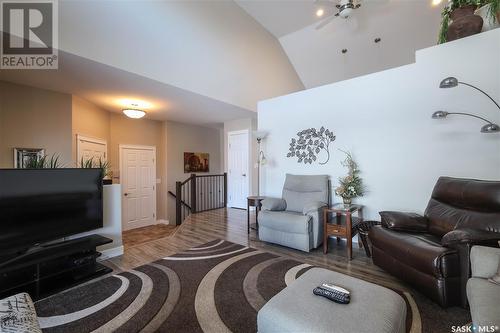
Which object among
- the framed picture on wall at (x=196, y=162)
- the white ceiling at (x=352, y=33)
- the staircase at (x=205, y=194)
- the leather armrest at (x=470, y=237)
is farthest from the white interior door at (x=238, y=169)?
the leather armrest at (x=470, y=237)

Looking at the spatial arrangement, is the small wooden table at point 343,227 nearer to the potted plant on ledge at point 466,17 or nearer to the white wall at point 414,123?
the white wall at point 414,123

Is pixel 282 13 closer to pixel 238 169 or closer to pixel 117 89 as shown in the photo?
pixel 117 89

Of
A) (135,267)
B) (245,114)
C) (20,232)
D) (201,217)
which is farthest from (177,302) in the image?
(245,114)

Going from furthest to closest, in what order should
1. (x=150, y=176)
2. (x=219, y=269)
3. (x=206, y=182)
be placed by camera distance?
(x=206, y=182), (x=150, y=176), (x=219, y=269)

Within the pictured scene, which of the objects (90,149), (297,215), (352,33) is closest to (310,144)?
(297,215)

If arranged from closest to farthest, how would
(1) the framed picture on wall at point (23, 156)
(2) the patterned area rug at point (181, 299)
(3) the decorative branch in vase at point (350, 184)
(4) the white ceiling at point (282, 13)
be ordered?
(2) the patterned area rug at point (181, 299)
(3) the decorative branch in vase at point (350, 184)
(1) the framed picture on wall at point (23, 156)
(4) the white ceiling at point (282, 13)

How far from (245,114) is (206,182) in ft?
8.79

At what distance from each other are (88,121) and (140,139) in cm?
147

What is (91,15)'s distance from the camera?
9.02ft

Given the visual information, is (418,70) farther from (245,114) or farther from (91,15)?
(91,15)

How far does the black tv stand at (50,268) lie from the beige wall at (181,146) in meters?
3.87

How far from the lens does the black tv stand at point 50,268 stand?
2045mm

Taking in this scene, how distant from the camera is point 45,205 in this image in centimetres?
237

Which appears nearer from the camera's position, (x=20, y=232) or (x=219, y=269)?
(x=20, y=232)
